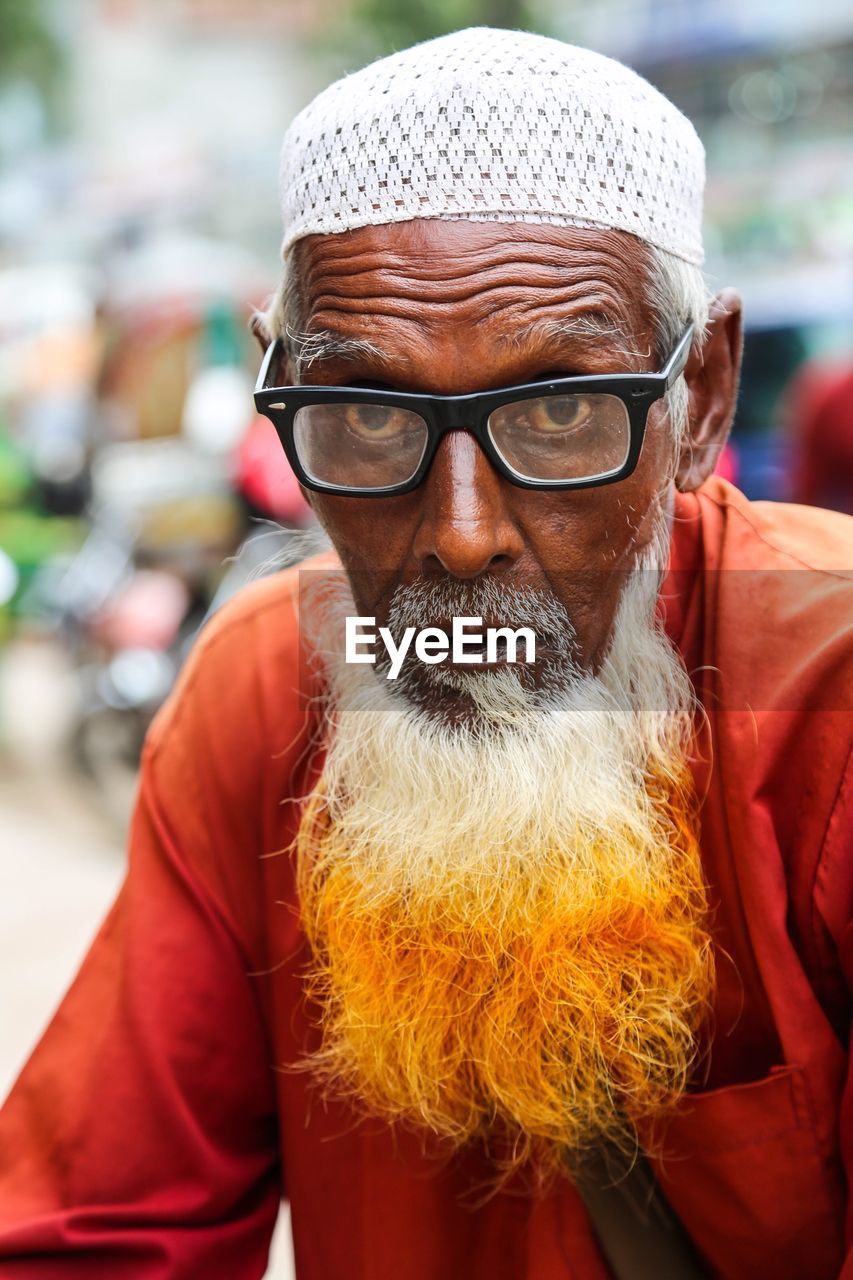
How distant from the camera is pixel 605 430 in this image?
1336 mm

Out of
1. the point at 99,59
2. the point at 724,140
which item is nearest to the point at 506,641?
the point at 724,140

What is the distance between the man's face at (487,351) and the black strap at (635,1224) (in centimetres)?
64

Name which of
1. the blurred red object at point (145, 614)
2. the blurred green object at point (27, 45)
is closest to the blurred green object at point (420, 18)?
the blurred green object at point (27, 45)

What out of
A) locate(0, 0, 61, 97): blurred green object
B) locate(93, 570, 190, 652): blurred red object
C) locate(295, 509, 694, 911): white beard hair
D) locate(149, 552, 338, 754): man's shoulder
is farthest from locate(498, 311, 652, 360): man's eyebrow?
locate(0, 0, 61, 97): blurred green object

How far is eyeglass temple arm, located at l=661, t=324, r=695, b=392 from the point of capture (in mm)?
1338

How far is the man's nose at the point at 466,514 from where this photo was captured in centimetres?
129

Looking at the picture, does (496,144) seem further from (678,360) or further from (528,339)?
(678,360)

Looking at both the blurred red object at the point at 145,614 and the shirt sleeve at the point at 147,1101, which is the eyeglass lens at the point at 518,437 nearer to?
the shirt sleeve at the point at 147,1101

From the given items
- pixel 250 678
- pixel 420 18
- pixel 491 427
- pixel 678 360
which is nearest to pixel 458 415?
pixel 491 427

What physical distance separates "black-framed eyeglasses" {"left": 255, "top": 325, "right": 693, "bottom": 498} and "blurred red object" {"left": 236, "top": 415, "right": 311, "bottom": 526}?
2.68m

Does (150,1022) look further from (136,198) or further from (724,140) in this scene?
(724,140)

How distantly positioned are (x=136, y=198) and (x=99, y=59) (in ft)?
59.4

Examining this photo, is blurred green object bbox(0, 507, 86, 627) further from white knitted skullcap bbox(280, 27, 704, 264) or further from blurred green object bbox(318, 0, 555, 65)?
blurred green object bbox(318, 0, 555, 65)

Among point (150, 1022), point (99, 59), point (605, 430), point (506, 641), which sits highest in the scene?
point (99, 59)
